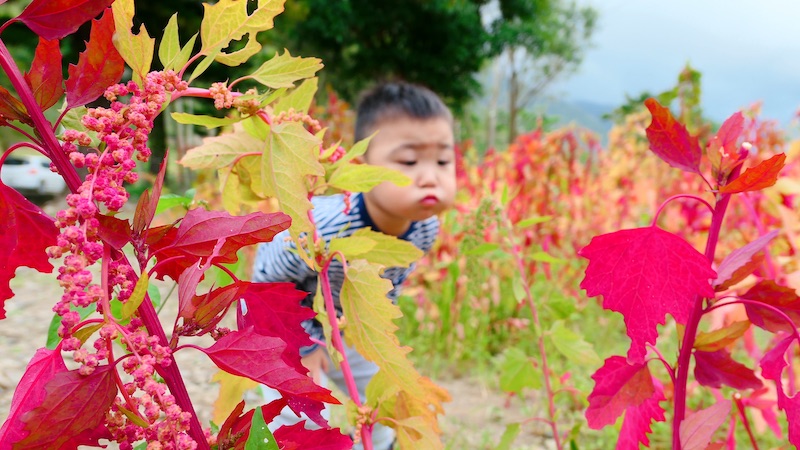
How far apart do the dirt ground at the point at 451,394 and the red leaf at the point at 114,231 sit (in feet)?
3.74

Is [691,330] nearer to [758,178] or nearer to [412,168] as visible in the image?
[758,178]

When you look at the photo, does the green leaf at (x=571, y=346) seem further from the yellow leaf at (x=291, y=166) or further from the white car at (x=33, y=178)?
the white car at (x=33, y=178)

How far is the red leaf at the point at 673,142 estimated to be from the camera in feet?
1.13

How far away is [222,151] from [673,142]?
11.9 inches

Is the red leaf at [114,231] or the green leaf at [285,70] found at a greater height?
the green leaf at [285,70]

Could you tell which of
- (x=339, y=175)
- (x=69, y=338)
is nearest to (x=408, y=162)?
(x=339, y=175)

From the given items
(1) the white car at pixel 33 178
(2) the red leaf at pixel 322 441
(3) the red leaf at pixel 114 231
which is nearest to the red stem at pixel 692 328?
(2) the red leaf at pixel 322 441

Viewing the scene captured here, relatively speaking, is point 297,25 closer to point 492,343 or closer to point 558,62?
point 492,343

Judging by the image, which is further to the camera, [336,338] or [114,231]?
[336,338]

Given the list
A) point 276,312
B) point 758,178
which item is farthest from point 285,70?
point 758,178

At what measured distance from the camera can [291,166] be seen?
1.20 feet

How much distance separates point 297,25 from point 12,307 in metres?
8.88

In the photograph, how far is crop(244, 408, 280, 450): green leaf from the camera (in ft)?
0.80

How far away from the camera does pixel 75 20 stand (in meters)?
0.26
